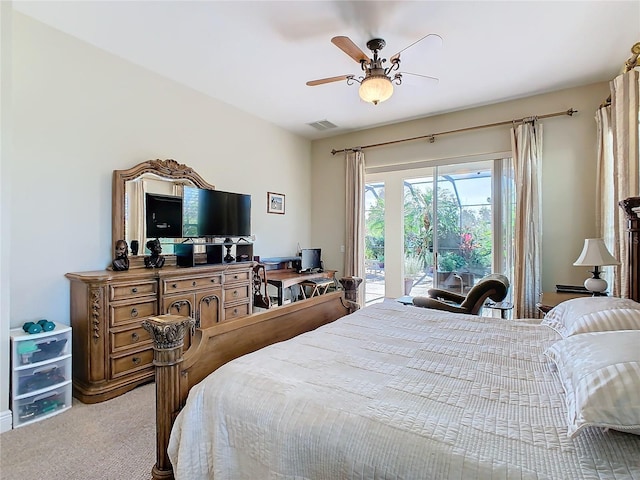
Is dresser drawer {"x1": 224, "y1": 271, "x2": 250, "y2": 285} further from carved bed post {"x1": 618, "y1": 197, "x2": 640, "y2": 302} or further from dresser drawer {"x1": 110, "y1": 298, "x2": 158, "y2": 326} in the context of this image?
carved bed post {"x1": 618, "y1": 197, "x2": 640, "y2": 302}

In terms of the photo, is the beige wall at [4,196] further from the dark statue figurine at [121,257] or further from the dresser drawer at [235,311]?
the dresser drawer at [235,311]

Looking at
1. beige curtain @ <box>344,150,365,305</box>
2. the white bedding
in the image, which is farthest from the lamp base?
beige curtain @ <box>344,150,365,305</box>

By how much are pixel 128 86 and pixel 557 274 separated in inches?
203

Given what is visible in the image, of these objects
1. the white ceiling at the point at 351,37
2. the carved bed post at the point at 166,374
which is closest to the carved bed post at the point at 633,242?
the white ceiling at the point at 351,37

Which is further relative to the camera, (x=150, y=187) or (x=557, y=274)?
(x=557, y=274)

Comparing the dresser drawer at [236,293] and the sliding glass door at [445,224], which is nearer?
the dresser drawer at [236,293]

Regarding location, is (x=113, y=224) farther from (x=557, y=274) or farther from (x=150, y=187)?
(x=557, y=274)

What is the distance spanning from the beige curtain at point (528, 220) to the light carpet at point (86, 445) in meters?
3.98

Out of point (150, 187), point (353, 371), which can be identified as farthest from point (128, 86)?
point (353, 371)

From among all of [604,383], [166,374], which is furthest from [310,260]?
[604,383]

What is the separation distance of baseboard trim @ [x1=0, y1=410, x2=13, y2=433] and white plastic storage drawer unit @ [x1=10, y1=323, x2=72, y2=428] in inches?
0.9

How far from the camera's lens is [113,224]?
3.09 metres

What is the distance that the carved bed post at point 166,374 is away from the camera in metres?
1.37

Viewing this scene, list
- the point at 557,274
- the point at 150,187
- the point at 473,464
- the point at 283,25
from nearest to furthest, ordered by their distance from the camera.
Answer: the point at 473,464 < the point at 283,25 < the point at 150,187 < the point at 557,274
